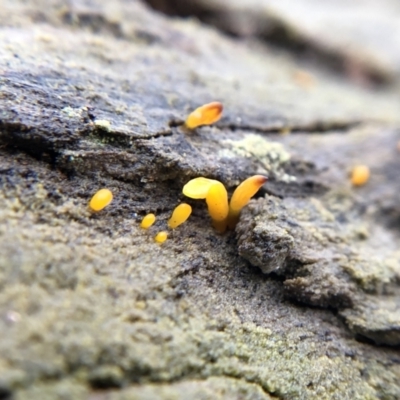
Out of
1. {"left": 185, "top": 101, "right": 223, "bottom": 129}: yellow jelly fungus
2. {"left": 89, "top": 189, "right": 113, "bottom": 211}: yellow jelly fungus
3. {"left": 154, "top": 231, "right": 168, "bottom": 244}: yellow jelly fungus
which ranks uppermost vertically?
{"left": 185, "top": 101, "right": 223, "bottom": 129}: yellow jelly fungus

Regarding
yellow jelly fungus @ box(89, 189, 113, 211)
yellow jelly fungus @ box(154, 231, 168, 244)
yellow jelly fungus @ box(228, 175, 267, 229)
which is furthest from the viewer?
yellow jelly fungus @ box(228, 175, 267, 229)

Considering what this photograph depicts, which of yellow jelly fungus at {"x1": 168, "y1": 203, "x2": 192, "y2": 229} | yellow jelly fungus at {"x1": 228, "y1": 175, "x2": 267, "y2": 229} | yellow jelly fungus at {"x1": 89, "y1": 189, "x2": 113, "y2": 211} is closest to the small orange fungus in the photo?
yellow jelly fungus at {"x1": 228, "y1": 175, "x2": 267, "y2": 229}

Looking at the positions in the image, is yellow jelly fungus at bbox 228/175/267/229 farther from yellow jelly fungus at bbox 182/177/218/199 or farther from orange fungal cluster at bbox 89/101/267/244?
yellow jelly fungus at bbox 182/177/218/199

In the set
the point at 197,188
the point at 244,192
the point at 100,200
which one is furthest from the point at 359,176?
the point at 100,200

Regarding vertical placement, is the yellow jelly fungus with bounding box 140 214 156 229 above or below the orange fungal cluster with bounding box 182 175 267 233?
below

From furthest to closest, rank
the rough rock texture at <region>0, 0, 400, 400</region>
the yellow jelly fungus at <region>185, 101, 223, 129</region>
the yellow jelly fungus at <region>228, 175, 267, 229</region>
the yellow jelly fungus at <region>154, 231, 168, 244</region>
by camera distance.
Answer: the yellow jelly fungus at <region>185, 101, 223, 129</region> → the yellow jelly fungus at <region>228, 175, 267, 229</region> → the yellow jelly fungus at <region>154, 231, 168, 244</region> → the rough rock texture at <region>0, 0, 400, 400</region>

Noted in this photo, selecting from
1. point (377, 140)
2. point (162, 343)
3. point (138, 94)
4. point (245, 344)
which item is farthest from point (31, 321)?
point (377, 140)

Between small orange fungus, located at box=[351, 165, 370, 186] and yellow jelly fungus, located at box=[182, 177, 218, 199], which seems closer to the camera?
yellow jelly fungus, located at box=[182, 177, 218, 199]

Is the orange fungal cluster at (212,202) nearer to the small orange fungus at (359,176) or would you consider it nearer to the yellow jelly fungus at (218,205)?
the yellow jelly fungus at (218,205)
